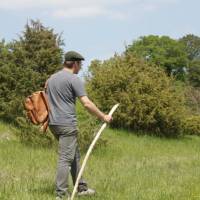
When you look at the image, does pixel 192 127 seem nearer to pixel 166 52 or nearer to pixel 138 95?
pixel 138 95

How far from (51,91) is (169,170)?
691cm

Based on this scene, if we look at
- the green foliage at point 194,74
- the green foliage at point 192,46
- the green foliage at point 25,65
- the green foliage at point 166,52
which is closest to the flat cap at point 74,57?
the green foliage at point 25,65

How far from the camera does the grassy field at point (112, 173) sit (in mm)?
9914

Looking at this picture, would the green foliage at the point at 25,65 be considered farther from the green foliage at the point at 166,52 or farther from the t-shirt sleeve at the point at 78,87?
the green foliage at the point at 166,52

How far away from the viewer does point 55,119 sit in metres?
9.18

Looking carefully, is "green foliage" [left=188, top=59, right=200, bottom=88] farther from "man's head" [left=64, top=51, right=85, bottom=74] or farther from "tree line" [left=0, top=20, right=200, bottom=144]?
"man's head" [left=64, top=51, right=85, bottom=74]

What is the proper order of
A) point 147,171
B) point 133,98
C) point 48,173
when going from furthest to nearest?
point 133,98
point 147,171
point 48,173

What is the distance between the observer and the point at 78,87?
29.6ft

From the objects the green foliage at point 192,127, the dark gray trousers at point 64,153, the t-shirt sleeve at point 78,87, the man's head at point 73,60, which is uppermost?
the man's head at point 73,60

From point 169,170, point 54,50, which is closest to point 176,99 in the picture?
point 54,50

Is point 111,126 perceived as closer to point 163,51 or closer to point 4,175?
point 4,175

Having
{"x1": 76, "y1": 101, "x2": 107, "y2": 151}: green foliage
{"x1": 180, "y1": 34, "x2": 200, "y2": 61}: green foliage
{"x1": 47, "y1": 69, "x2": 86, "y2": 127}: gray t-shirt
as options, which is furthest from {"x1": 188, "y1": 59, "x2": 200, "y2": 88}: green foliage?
{"x1": 47, "y1": 69, "x2": 86, "y2": 127}: gray t-shirt

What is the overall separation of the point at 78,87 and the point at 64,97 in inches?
12.0

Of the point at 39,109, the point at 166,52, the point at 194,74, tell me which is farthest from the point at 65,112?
the point at 194,74
